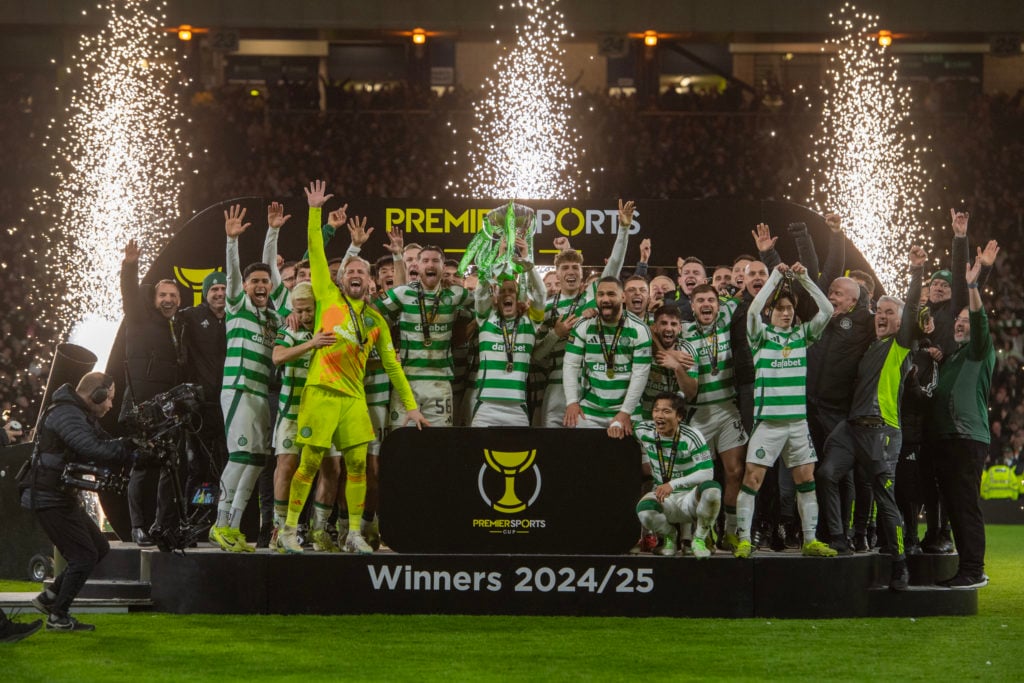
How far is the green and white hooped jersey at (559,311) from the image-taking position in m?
9.09

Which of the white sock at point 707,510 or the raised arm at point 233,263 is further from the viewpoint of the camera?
the raised arm at point 233,263

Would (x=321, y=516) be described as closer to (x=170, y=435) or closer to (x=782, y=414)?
(x=170, y=435)

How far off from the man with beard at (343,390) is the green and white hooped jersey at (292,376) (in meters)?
0.19

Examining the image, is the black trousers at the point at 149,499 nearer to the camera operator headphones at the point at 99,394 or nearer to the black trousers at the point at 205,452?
the black trousers at the point at 205,452

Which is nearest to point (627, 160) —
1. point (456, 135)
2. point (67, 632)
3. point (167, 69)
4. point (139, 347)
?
point (456, 135)

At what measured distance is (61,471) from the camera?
24.8ft

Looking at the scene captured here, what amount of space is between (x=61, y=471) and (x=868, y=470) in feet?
15.5

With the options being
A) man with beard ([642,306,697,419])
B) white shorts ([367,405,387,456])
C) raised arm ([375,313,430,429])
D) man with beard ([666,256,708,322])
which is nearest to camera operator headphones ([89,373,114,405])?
raised arm ([375,313,430,429])

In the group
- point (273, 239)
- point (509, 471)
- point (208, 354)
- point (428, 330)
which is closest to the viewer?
point (509, 471)

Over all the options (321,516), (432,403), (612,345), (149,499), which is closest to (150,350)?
(149,499)

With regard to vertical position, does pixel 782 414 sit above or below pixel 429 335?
below

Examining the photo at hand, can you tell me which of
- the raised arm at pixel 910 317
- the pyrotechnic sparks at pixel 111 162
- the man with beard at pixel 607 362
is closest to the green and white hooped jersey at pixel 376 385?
the man with beard at pixel 607 362

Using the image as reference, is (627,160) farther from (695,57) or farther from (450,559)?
(450,559)

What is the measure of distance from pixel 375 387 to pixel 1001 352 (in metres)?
13.5
